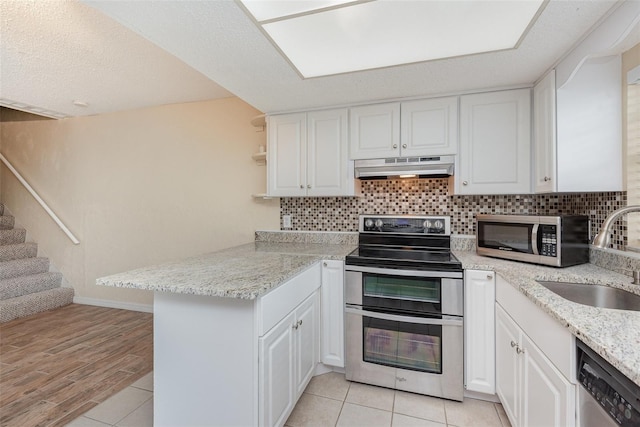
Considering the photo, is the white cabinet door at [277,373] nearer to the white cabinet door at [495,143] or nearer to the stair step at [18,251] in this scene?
the white cabinet door at [495,143]

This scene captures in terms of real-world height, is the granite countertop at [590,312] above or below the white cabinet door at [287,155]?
below

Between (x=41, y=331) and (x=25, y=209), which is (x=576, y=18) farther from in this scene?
(x=25, y=209)

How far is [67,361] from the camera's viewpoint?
91.3 inches

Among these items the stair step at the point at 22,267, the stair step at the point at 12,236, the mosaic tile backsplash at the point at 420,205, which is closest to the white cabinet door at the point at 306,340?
the mosaic tile backsplash at the point at 420,205

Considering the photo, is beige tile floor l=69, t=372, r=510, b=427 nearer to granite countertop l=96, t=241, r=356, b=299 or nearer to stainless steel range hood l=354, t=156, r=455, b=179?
granite countertop l=96, t=241, r=356, b=299

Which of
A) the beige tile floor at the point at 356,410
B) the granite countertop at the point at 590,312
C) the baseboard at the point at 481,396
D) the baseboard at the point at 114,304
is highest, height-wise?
the granite countertop at the point at 590,312

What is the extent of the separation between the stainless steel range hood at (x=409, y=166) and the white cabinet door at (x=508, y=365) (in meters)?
1.01

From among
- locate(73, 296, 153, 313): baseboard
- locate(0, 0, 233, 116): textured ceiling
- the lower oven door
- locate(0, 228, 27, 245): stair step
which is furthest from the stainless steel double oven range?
locate(0, 228, 27, 245): stair step

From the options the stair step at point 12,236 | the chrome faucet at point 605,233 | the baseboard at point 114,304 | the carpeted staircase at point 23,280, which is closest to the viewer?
the chrome faucet at point 605,233

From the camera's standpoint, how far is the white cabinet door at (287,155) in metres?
2.49

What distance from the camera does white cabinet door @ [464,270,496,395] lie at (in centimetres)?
173

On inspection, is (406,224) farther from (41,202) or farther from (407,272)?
(41,202)

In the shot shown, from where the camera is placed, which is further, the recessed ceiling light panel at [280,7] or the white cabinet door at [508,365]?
the white cabinet door at [508,365]

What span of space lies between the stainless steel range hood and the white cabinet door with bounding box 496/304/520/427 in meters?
1.01
